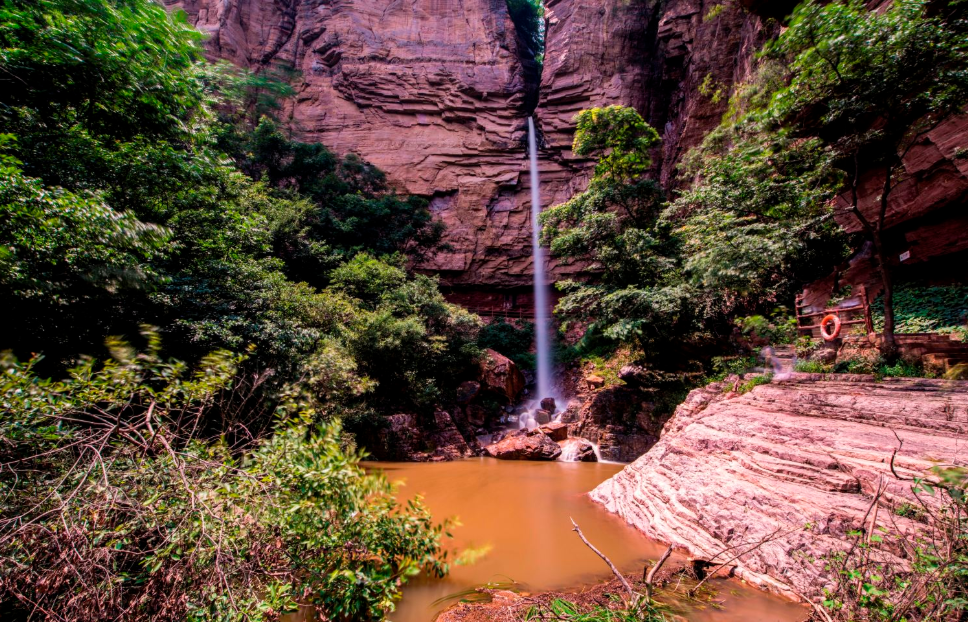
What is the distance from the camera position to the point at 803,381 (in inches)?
269

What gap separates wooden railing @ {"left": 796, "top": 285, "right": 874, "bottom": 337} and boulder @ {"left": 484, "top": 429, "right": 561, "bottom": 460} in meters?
7.44

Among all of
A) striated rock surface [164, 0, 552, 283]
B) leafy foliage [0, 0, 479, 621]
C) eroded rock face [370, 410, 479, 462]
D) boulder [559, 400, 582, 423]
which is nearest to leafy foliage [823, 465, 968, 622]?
leafy foliage [0, 0, 479, 621]

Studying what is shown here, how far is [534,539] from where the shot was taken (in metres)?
5.25

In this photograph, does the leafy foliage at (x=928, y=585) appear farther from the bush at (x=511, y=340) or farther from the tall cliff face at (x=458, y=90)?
the tall cliff face at (x=458, y=90)

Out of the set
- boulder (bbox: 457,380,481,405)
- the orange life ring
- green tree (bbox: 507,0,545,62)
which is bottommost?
boulder (bbox: 457,380,481,405)

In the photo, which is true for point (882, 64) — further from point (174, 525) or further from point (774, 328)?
point (174, 525)

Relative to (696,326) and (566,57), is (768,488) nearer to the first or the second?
(696,326)

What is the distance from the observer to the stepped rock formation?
3699 mm

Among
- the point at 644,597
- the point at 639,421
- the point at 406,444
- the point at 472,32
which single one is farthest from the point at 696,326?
the point at 472,32

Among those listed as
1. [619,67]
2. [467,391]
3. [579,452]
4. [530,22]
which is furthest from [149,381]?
[530,22]

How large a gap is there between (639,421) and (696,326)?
137 inches

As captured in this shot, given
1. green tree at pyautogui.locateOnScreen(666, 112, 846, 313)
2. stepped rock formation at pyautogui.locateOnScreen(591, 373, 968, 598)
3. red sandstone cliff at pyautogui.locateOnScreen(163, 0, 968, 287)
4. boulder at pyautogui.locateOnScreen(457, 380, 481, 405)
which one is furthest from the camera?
red sandstone cliff at pyautogui.locateOnScreen(163, 0, 968, 287)

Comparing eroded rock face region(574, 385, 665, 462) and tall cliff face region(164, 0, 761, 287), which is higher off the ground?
tall cliff face region(164, 0, 761, 287)

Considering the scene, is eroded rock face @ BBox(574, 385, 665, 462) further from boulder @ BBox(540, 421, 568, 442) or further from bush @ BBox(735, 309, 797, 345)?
bush @ BBox(735, 309, 797, 345)
